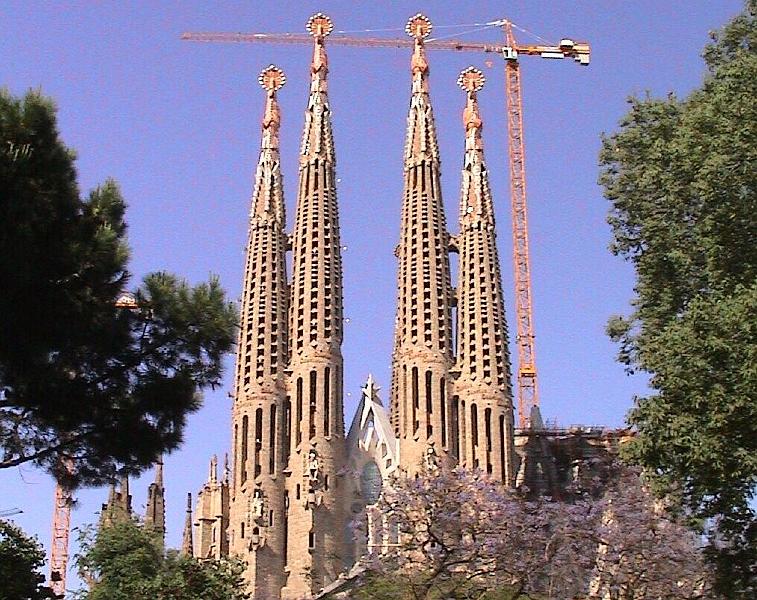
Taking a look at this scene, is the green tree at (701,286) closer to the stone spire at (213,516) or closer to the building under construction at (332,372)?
the building under construction at (332,372)

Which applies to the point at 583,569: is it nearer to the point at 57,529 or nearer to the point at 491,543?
the point at 491,543

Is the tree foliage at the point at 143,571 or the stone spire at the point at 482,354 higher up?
the stone spire at the point at 482,354

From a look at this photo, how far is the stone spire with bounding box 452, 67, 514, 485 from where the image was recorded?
135ft

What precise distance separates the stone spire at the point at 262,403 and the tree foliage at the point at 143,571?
12.3 m

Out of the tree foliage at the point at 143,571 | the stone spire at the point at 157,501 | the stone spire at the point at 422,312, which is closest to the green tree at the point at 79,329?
the tree foliage at the point at 143,571

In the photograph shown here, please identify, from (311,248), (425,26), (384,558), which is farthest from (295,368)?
(384,558)

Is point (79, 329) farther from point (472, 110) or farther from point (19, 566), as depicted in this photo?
point (472, 110)

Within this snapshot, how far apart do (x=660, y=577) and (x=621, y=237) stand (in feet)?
17.4

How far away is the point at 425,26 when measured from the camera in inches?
1886

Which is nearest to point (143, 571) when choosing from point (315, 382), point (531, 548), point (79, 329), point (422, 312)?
point (531, 548)

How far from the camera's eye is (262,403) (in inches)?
1609

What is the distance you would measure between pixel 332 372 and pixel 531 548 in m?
22.8

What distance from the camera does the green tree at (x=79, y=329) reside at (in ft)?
41.6

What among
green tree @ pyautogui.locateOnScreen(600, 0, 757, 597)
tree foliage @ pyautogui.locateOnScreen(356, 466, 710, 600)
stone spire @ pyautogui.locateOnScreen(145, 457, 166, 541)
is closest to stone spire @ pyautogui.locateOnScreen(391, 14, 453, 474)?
stone spire @ pyautogui.locateOnScreen(145, 457, 166, 541)
